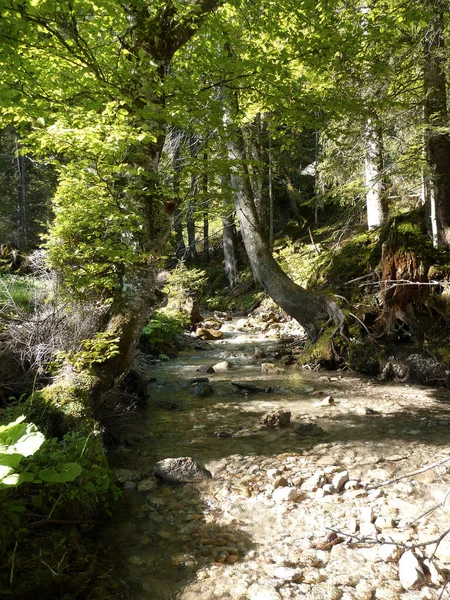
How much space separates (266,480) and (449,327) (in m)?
5.43

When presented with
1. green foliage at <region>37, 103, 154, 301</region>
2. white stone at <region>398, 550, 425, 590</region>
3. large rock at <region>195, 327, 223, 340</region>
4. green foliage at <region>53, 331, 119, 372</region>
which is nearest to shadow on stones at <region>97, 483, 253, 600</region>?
white stone at <region>398, 550, 425, 590</region>

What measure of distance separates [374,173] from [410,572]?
32.6ft

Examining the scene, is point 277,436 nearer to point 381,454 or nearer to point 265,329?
point 381,454

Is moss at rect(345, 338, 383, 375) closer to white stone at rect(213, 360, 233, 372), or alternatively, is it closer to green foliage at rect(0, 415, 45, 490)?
white stone at rect(213, 360, 233, 372)

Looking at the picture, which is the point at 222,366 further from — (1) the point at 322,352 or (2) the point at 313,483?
(2) the point at 313,483

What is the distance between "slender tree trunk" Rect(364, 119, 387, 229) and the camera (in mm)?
8773

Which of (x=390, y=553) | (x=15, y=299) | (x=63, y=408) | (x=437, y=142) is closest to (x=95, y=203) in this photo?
(x=63, y=408)

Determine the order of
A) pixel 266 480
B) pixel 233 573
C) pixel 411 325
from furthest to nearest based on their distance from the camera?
pixel 411 325, pixel 266 480, pixel 233 573

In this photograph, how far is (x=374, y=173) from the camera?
1069 cm

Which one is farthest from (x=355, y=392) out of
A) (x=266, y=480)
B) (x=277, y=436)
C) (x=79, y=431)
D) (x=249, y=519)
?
(x=79, y=431)

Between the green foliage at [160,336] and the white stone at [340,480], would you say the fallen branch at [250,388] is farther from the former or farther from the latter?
the green foliage at [160,336]

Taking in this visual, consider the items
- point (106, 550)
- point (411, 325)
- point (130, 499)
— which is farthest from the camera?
point (411, 325)

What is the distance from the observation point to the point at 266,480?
410 centimetres

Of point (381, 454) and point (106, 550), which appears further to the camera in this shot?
point (381, 454)
